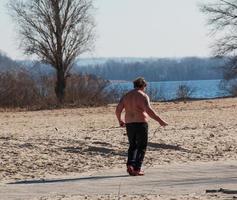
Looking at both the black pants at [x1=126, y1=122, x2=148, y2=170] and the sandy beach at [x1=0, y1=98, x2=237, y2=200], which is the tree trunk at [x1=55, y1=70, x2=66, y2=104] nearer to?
the sandy beach at [x1=0, y1=98, x2=237, y2=200]

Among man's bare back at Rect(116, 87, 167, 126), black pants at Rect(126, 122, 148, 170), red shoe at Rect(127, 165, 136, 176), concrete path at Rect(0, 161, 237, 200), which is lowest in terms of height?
concrete path at Rect(0, 161, 237, 200)

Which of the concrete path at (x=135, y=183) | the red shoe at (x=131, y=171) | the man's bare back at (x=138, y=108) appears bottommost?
the concrete path at (x=135, y=183)

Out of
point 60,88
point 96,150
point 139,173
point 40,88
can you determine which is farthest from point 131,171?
point 40,88

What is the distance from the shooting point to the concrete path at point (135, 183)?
37.6ft

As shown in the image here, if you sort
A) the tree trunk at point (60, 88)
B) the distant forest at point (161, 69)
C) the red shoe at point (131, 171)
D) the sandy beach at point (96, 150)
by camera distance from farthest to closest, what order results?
the distant forest at point (161, 69)
the tree trunk at point (60, 88)
the sandy beach at point (96, 150)
the red shoe at point (131, 171)

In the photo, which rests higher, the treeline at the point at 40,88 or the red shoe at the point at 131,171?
the treeline at the point at 40,88

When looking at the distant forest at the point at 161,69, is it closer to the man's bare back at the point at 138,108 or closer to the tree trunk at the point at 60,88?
the tree trunk at the point at 60,88

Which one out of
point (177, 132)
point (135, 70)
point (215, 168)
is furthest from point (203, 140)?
point (135, 70)

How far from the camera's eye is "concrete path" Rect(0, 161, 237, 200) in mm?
11445

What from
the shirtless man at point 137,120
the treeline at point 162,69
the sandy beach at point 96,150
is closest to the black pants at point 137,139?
the shirtless man at point 137,120

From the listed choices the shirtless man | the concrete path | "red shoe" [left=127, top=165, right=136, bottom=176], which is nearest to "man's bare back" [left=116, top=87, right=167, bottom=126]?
the shirtless man

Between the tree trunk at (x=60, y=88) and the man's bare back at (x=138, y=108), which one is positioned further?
the tree trunk at (x=60, y=88)

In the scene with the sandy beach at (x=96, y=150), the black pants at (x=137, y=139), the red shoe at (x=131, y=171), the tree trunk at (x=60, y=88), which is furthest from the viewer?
the tree trunk at (x=60, y=88)

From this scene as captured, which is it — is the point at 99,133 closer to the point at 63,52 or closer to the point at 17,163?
the point at 17,163
